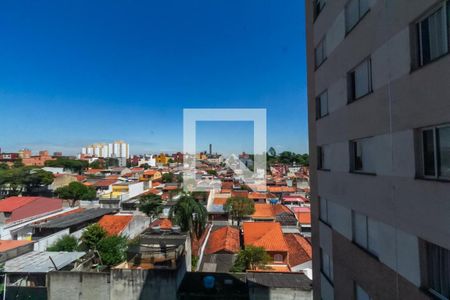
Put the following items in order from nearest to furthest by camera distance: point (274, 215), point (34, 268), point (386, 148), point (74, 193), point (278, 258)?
point (386, 148) → point (34, 268) → point (278, 258) → point (274, 215) → point (74, 193)

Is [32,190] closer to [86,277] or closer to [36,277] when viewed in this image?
[36,277]

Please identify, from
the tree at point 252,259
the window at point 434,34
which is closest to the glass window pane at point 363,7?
the window at point 434,34

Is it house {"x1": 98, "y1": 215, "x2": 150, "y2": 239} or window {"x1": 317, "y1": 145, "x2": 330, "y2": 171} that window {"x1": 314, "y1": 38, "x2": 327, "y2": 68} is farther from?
house {"x1": 98, "y1": 215, "x2": 150, "y2": 239}

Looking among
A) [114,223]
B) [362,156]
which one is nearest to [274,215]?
[114,223]

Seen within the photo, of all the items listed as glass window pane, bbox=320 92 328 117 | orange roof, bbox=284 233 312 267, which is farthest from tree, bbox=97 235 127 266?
glass window pane, bbox=320 92 328 117

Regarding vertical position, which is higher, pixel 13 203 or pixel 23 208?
pixel 13 203

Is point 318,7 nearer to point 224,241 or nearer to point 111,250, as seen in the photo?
point 224,241
